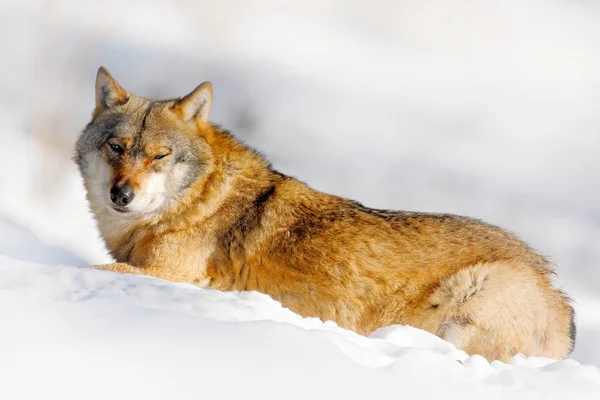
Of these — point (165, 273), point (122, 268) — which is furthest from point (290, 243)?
point (122, 268)

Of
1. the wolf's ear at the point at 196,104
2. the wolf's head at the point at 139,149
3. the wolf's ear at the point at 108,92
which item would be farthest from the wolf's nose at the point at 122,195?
the wolf's ear at the point at 108,92

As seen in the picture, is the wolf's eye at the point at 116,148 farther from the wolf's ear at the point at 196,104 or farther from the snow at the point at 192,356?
the snow at the point at 192,356

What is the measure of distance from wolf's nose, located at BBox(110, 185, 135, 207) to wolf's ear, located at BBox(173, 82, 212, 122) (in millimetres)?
1063

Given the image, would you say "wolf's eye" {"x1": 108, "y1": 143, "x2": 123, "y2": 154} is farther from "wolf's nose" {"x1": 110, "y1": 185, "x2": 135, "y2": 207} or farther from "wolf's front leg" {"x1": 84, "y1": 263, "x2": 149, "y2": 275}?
"wolf's front leg" {"x1": 84, "y1": 263, "x2": 149, "y2": 275}

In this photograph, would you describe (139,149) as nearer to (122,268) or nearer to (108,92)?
(108,92)

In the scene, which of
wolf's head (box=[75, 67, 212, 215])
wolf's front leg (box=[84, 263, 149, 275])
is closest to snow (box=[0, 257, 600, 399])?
wolf's front leg (box=[84, 263, 149, 275])

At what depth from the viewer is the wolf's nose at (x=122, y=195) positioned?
21.3 feet

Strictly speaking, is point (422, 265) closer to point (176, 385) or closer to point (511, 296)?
point (511, 296)

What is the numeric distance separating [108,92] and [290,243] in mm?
2355

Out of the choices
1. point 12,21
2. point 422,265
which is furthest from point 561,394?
point 12,21

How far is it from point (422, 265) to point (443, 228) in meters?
0.50

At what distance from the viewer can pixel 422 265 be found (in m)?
6.46

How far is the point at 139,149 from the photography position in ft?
22.1

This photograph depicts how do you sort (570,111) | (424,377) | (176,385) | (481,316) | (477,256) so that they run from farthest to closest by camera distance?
(570,111)
(477,256)
(481,316)
(424,377)
(176,385)
